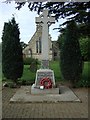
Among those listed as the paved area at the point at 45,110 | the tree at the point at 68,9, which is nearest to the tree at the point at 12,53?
the tree at the point at 68,9

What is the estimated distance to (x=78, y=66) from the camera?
14711mm

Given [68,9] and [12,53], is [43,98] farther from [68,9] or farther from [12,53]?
[68,9]

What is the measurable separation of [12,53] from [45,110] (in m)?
6.78

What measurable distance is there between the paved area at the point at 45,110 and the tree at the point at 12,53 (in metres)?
4.54

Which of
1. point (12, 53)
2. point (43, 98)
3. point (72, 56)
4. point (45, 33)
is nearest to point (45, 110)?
point (43, 98)

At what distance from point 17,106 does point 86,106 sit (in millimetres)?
2176

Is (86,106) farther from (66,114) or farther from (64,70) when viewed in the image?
(64,70)

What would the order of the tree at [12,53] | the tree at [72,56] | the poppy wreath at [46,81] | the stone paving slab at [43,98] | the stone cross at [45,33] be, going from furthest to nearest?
the tree at [12,53] → the tree at [72,56] → the stone cross at [45,33] → the poppy wreath at [46,81] → the stone paving slab at [43,98]

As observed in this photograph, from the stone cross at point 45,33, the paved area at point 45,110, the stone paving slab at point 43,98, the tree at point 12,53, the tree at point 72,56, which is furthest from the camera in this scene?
the tree at point 12,53

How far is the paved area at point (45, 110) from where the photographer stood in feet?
26.6

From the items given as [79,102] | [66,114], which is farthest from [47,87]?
[66,114]

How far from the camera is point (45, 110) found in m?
8.88

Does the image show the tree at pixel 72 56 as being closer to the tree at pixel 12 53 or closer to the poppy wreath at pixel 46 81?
the tree at pixel 12 53

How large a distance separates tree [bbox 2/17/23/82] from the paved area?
4.54 m
